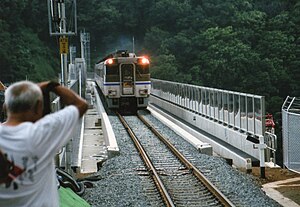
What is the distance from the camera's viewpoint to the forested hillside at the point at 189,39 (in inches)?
1986

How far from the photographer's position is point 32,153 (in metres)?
3.47

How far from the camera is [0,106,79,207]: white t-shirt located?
11.3 ft

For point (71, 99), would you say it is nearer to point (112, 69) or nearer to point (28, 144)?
point (28, 144)

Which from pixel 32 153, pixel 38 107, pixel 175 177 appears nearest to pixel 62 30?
pixel 175 177

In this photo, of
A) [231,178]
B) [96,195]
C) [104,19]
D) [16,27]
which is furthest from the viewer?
[104,19]

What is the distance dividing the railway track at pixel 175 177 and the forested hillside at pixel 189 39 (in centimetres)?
3078

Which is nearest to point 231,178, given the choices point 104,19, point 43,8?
point 43,8

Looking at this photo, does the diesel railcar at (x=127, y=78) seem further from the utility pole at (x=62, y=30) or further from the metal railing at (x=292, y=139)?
the utility pole at (x=62, y=30)

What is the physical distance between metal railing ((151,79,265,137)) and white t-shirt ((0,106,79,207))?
1088cm

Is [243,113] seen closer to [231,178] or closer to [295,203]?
[231,178]

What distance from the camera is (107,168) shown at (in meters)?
13.4

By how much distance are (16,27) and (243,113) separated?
5636cm

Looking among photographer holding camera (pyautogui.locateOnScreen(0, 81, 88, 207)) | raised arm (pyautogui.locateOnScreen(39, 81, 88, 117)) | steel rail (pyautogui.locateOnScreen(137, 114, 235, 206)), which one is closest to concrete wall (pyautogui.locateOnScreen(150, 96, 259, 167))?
steel rail (pyautogui.locateOnScreen(137, 114, 235, 206))

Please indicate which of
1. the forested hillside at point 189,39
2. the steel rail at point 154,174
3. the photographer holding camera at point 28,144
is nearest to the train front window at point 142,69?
the steel rail at point 154,174
